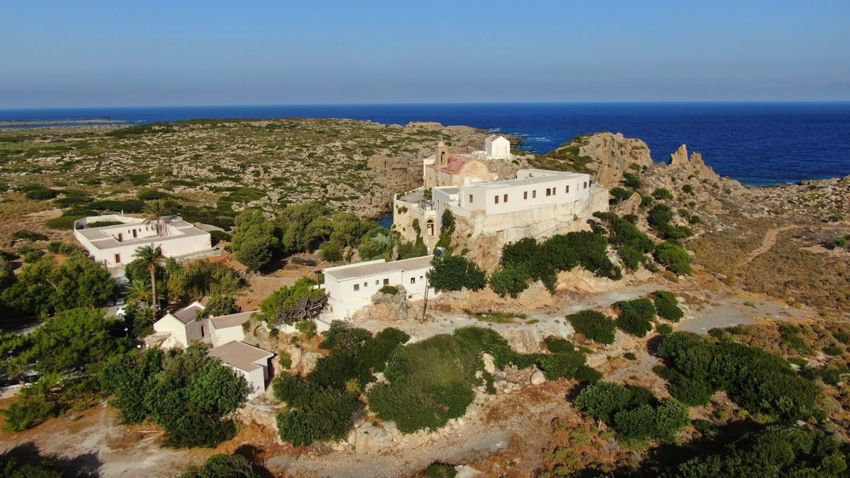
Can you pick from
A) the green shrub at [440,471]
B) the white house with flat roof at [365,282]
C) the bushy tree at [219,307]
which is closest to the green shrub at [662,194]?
the white house with flat roof at [365,282]

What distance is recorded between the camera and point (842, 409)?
2517cm

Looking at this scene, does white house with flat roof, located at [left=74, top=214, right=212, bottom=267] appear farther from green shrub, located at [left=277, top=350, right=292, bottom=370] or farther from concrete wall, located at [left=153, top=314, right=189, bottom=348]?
green shrub, located at [left=277, top=350, right=292, bottom=370]

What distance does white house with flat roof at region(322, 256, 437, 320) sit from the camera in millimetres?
31328

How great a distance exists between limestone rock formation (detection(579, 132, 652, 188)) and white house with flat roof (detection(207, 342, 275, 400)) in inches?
1738

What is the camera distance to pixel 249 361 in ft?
93.4

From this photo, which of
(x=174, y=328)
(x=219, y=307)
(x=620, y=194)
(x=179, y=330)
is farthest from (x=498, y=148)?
(x=174, y=328)

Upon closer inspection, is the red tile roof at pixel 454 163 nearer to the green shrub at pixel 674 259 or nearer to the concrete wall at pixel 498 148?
the concrete wall at pixel 498 148

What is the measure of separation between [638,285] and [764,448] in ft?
63.2

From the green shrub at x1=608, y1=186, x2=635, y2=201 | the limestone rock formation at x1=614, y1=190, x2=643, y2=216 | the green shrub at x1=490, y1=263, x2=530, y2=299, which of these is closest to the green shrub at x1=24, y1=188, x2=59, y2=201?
the green shrub at x1=490, y1=263, x2=530, y2=299

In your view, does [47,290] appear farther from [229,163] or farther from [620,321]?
[229,163]

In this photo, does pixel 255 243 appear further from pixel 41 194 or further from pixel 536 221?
pixel 41 194

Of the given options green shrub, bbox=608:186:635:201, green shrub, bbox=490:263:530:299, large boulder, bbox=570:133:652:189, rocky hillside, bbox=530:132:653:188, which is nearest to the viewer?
green shrub, bbox=490:263:530:299

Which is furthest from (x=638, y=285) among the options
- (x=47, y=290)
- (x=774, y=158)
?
(x=774, y=158)

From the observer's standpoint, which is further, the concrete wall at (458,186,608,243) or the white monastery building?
the white monastery building
